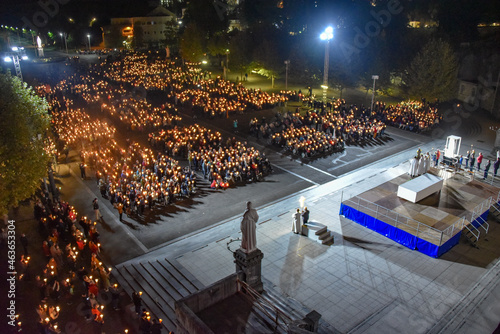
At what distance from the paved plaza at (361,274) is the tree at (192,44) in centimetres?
5127

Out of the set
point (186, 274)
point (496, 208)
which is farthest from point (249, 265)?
point (496, 208)

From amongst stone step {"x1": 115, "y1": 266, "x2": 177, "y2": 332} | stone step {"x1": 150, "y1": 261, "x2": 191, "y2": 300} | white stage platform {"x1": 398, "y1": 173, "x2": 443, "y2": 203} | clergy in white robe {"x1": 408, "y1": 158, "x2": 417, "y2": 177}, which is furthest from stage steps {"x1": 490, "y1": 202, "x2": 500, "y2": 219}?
stone step {"x1": 115, "y1": 266, "x2": 177, "y2": 332}

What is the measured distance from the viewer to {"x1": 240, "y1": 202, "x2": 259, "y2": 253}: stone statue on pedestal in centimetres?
1167

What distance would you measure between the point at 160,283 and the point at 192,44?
56487mm

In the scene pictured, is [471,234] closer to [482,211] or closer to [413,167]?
[482,211]

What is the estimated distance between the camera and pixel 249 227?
11797mm

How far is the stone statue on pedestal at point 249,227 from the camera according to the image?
11.7 metres

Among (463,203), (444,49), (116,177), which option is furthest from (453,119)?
(116,177)

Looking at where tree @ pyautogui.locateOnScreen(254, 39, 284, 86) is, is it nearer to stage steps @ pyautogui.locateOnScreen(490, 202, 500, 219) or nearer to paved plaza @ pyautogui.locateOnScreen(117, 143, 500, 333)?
paved plaza @ pyautogui.locateOnScreen(117, 143, 500, 333)

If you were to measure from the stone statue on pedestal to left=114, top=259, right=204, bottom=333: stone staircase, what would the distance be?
4397mm

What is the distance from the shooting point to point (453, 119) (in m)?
39.9

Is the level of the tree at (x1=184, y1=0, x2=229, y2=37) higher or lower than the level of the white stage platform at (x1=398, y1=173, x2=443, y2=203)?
higher

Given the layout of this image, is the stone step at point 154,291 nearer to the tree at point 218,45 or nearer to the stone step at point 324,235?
the stone step at point 324,235

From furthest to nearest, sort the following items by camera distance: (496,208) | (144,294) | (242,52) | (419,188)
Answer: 1. (242,52)
2. (419,188)
3. (496,208)
4. (144,294)
